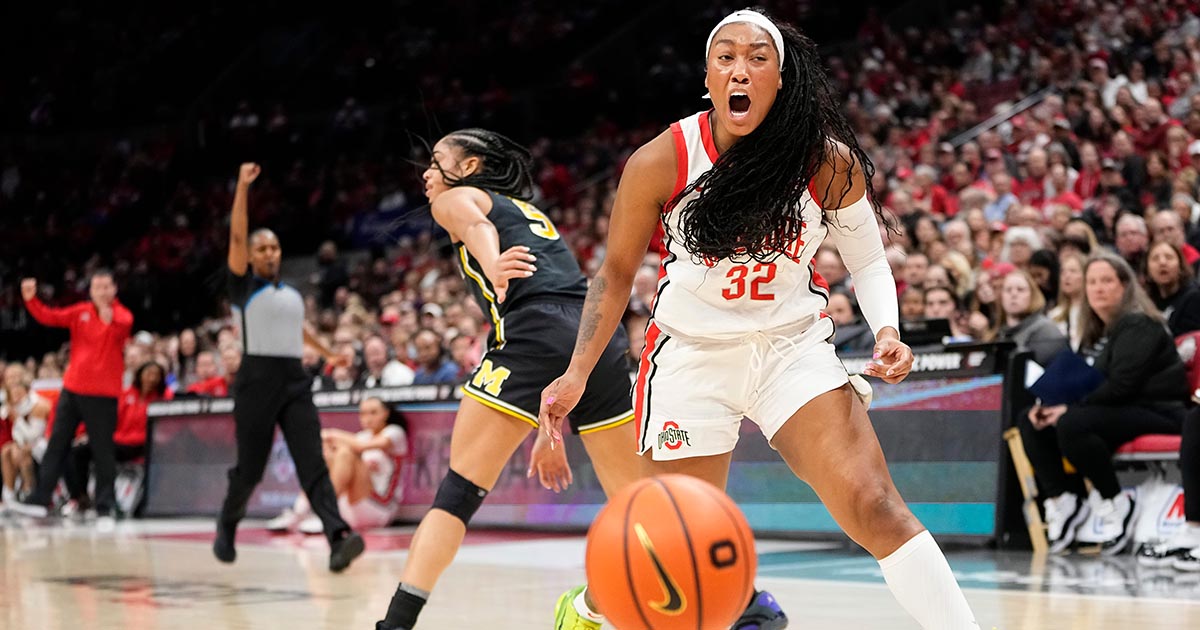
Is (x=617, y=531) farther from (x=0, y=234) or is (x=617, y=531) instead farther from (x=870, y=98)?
(x=0, y=234)

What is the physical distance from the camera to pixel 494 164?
5547 mm

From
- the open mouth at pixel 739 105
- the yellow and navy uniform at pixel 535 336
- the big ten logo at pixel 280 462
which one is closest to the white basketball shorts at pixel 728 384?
the open mouth at pixel 739 105

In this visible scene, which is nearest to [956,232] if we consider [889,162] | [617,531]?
[889,162]

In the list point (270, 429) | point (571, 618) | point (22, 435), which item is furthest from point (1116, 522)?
point (22, 435)

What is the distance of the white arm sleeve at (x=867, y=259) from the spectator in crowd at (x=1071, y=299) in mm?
5032

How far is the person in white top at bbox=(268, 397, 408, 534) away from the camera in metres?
10.8

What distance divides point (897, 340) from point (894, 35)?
15.2 m

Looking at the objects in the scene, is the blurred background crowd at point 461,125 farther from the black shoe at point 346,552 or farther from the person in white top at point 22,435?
the black shoe at point 346,552

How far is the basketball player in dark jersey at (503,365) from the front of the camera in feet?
15.4

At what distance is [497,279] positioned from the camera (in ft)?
15.9

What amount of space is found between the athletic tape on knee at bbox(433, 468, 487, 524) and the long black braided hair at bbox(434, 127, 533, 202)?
128 cm

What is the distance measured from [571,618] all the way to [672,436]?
104cm

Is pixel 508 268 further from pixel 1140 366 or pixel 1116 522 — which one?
pixel 1116 522

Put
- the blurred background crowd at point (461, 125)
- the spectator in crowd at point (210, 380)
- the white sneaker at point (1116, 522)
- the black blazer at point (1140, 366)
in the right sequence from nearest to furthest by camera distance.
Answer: the black blazer at point (1140, 366)
the white sneaker at point (1116, 522)
the blurred background crowd at point (461, 125)
the spectator in crowd at point (210, 380)
